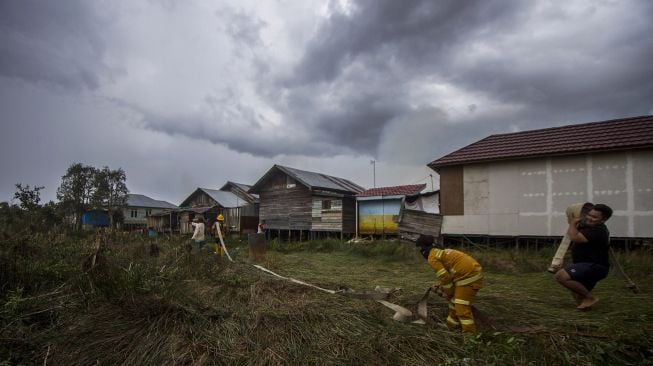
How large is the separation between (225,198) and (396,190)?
18107mm

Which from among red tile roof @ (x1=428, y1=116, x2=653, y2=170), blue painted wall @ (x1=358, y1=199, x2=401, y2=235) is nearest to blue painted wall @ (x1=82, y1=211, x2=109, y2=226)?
blue painted wall @ (x1=358, y1=199, x2=401, y2=235)

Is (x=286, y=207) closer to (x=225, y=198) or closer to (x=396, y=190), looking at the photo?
(x=396, y=190)

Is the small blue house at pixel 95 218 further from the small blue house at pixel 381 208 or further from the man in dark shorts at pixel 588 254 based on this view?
the man in dark shorts at pixel 588 254

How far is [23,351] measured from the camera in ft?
12.3

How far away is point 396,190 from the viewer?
1828 centimetres

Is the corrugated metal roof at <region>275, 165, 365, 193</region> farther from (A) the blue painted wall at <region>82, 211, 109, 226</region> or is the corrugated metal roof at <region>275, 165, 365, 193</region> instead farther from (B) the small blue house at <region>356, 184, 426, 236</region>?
(A) the blue painted wall at <region>82, 211, 109, 226</region>

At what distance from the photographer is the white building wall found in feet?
35.8

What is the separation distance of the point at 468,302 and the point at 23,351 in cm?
503

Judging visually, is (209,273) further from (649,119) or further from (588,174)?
(649,119)

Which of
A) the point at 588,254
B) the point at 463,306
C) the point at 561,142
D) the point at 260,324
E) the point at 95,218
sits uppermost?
the point at 561,142

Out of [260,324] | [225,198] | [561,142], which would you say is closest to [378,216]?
[561,142]

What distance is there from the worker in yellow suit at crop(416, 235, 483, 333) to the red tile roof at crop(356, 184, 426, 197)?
1300 cm

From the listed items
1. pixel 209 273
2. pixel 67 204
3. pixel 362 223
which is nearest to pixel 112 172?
pixel 67 204

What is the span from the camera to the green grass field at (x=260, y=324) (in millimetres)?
3508
